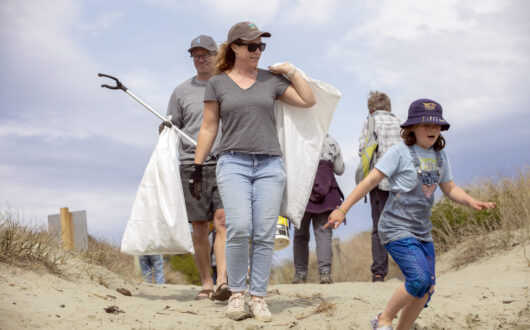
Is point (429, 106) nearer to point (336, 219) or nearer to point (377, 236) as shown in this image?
point (336, 219)

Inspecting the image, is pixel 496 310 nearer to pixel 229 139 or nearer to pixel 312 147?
pixel 312 147

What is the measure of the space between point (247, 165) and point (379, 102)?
3.72 meters

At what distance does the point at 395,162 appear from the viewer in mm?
4438

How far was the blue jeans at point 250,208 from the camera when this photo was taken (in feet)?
15.5

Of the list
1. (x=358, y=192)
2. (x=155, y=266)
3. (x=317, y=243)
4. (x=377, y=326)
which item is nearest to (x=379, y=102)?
(x=317, y=243)

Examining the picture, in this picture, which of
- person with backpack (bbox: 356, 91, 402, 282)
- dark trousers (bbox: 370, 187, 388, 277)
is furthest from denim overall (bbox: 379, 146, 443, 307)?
dark trousers (bbox: 370, 187, 388, 277)

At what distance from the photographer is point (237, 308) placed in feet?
15.9

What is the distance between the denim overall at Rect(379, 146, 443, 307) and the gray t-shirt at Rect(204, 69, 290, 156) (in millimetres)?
1084

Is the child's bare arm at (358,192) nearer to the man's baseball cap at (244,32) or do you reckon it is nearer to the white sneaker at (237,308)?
the white sneaker at (237,308)

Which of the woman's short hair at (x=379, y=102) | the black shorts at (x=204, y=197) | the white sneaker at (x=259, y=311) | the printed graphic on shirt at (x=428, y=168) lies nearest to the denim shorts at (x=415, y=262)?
the printed graphic on shirt at (x=428, y=168)

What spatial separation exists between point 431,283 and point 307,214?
12.1ft

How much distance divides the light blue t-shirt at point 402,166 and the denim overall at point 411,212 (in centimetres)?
3

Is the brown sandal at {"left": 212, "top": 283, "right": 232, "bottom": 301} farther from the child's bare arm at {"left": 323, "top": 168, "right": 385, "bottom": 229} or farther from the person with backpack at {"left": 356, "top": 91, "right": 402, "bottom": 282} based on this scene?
the person with backpack at {"left": 356, "top": 91, "right": 402, "bottom": 282}

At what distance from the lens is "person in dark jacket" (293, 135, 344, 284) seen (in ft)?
25.3
